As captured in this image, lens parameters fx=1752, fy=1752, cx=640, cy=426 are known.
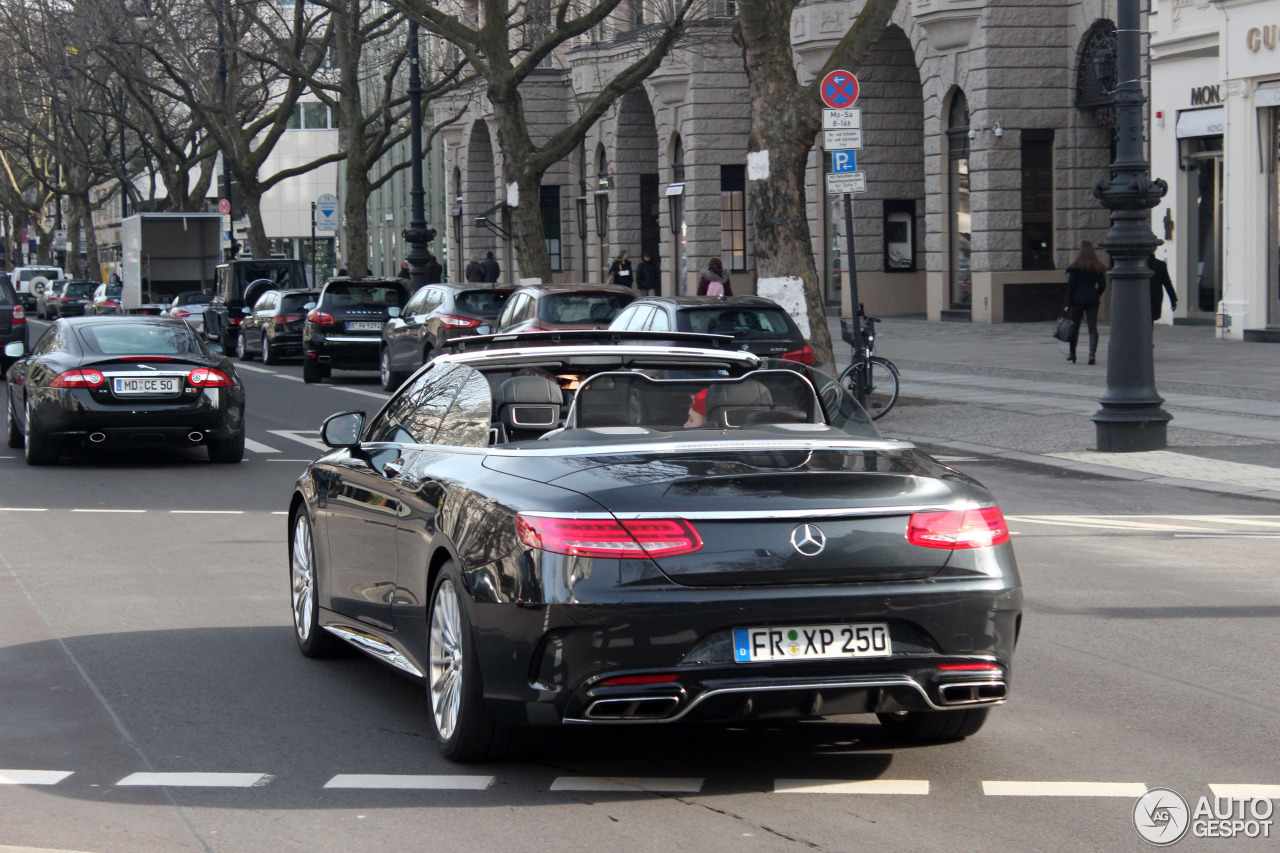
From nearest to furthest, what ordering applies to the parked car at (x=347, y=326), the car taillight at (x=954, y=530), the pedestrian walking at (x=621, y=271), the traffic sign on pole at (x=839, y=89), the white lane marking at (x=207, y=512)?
the car taillight at (x=954, y=530) < the white lane marking at (x=207, y=512) < the traffic sign on pole at (x=839, y=89) < the parked car at (x=347, y=326) < the pedestrian walking at (x=621, y=271)

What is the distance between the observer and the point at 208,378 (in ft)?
51.4

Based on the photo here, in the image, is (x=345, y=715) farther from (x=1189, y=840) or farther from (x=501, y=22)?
(x=501, y=22)

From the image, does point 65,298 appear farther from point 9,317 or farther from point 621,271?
point 9,317

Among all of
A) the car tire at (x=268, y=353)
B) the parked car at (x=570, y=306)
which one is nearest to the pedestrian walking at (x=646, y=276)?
the car tire at (x=268, y=353)

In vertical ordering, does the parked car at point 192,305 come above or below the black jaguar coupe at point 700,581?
above

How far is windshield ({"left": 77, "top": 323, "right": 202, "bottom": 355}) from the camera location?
52.0 ft

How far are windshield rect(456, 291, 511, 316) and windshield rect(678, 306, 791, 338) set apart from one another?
6616 mm

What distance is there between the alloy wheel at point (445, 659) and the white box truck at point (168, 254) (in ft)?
136

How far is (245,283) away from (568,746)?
1281 inches

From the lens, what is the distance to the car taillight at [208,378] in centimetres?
1561

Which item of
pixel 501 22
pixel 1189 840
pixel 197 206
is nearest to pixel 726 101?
pixel 501 22

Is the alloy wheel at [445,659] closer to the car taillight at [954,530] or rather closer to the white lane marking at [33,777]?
the white lane marking at [33,777]

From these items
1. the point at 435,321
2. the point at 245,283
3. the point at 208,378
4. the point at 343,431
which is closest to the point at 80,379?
the point at 208,378

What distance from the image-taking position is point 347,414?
7309 mm
